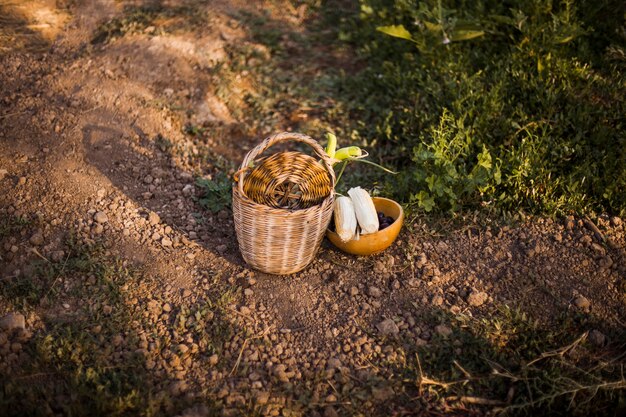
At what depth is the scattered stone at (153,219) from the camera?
336cm

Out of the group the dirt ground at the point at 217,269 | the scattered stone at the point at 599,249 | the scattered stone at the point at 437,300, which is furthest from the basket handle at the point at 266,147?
the scattered stone at the point at 599,249

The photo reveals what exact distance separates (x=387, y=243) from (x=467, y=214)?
2.06 ft

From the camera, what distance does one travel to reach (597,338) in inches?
111

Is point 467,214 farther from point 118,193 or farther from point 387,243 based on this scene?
point 118,193

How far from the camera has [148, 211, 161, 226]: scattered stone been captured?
3355 millimetres

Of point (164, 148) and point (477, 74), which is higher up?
point (477, 74)

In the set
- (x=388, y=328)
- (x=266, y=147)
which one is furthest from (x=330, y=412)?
(x=266, y=147)

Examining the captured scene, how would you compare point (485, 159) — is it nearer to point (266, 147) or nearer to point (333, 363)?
point (266, 147)

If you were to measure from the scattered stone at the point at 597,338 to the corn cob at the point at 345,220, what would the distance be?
4.41 feet

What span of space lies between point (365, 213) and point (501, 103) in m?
1.53

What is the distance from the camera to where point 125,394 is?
2.52 metres

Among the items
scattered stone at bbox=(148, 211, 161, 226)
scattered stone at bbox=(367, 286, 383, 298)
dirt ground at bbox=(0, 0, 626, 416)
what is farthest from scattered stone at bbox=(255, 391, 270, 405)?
scattered stone at bbox=(148, 211, 161, 226)

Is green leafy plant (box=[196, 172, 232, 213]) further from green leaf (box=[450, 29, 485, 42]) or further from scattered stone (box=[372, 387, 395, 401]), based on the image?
green leaf (box=[450, 29, 485, 42])

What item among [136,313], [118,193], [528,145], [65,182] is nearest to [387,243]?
[528,145]
